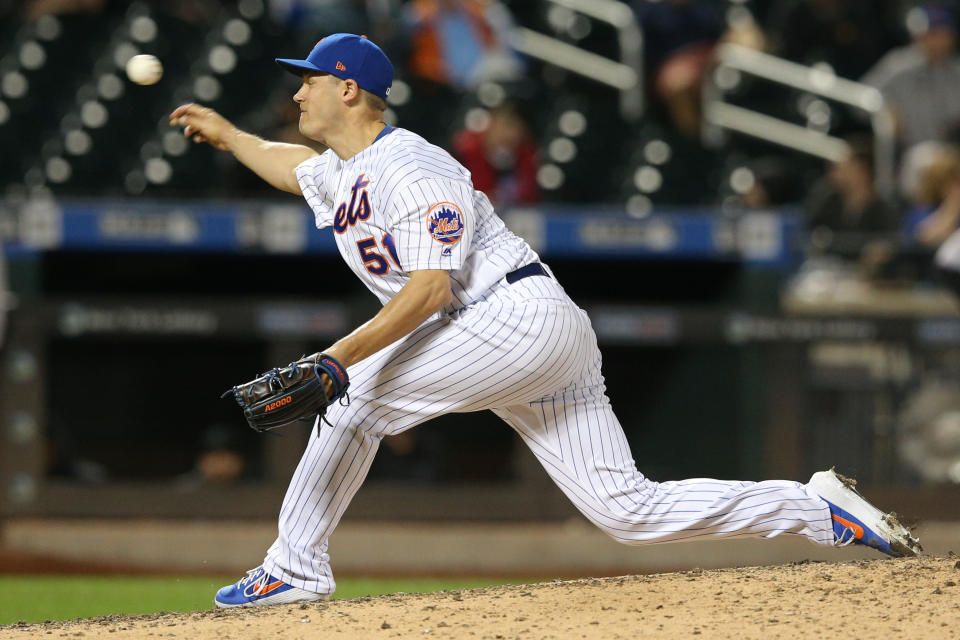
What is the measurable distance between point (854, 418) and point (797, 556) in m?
0.70

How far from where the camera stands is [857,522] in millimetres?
3744

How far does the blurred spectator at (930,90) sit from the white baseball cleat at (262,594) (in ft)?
18.8

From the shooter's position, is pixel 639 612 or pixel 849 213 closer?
pixel 639 612

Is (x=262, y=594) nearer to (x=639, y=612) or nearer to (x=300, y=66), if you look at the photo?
(x=639, y=612)

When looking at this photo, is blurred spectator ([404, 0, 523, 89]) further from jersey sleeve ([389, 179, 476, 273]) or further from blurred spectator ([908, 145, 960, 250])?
jersey sleeve ([389, 179, 476, 273])

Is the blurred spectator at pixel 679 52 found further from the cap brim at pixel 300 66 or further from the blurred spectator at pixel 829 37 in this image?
the cap brim at pixel 300 66

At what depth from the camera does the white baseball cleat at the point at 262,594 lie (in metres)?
3.71

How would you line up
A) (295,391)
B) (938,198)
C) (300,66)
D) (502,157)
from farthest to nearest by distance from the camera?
(502,157)
(938,198)
(300,66)
(295,391)

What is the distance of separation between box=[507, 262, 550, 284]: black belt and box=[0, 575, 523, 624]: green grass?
187 centimetres

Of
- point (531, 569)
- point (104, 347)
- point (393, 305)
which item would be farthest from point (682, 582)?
point (104, 347)

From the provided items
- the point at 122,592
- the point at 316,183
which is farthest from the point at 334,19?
the point at 316,183

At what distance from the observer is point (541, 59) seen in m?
9.13

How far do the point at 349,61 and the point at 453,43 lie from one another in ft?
16.3

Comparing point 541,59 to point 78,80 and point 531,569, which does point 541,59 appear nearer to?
point 78,80
